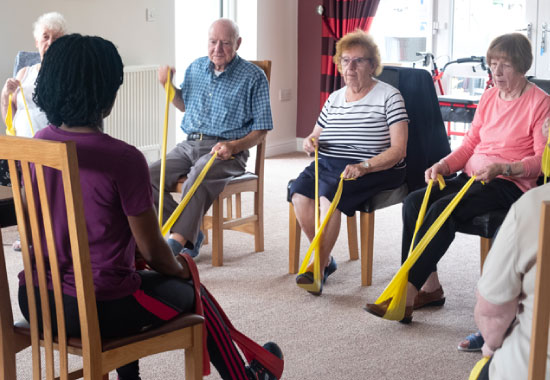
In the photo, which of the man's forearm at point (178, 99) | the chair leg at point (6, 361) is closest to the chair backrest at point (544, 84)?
the man's forearm at point (178, 99)

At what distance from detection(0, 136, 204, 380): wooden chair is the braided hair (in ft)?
0.52

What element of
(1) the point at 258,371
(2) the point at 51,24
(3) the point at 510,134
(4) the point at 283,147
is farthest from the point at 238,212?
(4) the point at 283,147

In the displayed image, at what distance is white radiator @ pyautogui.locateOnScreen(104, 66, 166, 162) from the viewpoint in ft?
17.4

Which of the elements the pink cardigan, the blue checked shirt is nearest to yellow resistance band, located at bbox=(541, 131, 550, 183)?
the pink cardigan

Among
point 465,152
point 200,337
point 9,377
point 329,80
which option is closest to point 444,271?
point 465,152

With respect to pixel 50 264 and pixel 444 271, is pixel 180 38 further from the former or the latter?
pixel 50 264

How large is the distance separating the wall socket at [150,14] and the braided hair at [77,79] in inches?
148

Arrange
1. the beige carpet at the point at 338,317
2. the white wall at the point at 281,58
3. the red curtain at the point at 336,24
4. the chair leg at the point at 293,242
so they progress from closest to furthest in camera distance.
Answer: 1. the beige carpet at the point at 338,317
2. the chair leg at the point at 293,242
3. the red curtain at the point at 336,24
4. the white wall at the point at 281,58

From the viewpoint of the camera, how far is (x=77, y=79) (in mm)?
1803

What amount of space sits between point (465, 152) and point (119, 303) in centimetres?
193

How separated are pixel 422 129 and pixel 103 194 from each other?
2087 millimetres

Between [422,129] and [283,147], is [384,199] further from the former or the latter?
[283,147]

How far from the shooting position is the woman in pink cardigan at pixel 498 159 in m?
3.04

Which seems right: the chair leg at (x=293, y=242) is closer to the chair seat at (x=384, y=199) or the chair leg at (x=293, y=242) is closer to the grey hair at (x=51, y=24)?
the chair seat at (x=384, y=199)
